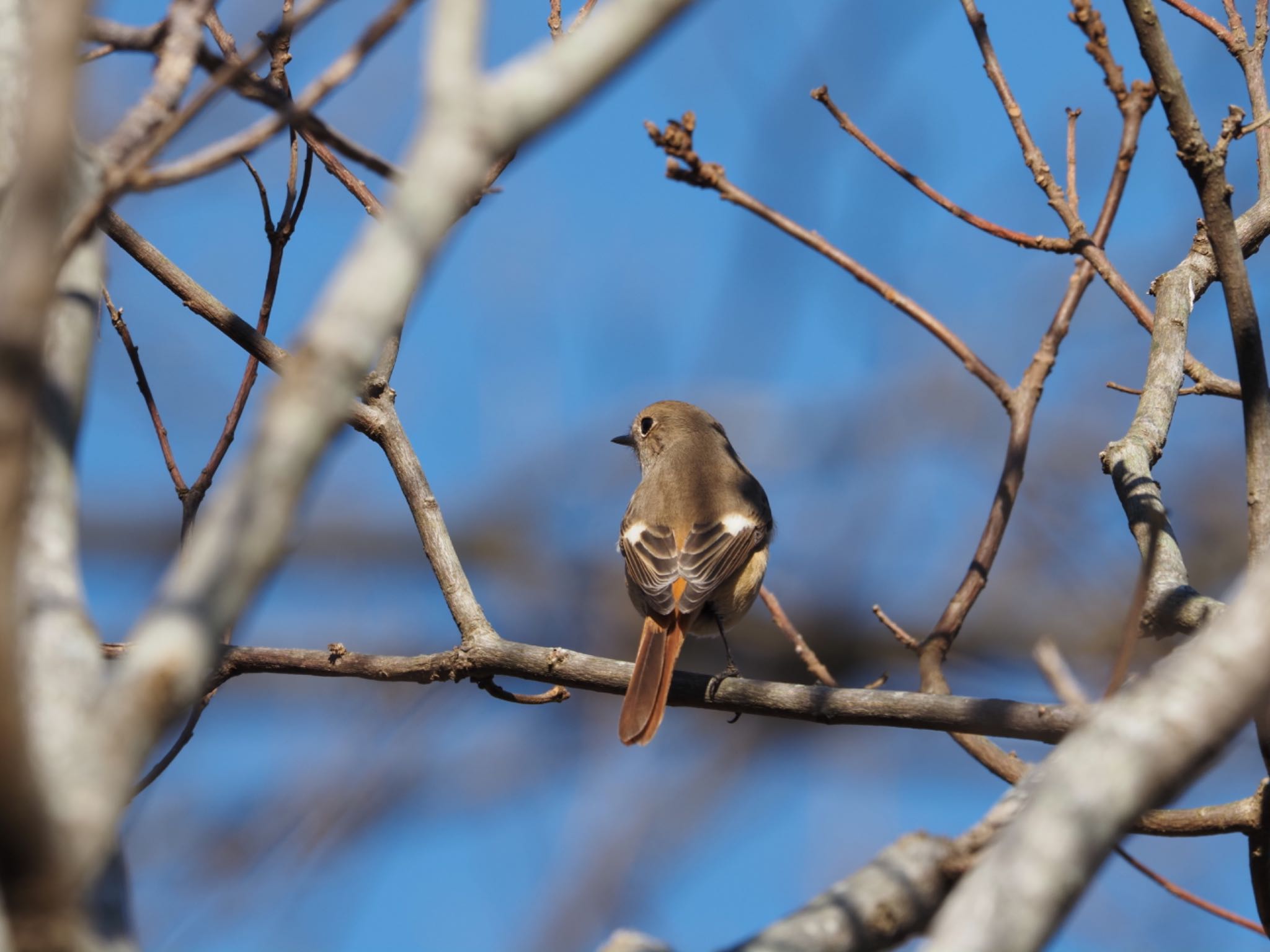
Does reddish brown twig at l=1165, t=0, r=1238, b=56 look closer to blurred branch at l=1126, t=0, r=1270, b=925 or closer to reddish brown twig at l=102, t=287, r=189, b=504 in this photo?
blurred branch at l=1126, t=0, r=1270, b=925

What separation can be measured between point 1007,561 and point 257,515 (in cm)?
831

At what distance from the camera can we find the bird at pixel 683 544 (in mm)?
4195

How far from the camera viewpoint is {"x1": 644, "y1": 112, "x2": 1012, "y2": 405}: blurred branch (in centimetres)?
291

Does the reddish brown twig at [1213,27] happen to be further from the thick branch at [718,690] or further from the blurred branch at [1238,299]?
the thick branch at [718,690]

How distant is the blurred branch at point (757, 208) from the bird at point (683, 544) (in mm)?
1345

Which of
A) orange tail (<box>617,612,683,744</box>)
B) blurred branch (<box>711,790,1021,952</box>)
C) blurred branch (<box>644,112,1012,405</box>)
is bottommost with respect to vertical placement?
blurred branch (<box>711,790,1021,952</box>)

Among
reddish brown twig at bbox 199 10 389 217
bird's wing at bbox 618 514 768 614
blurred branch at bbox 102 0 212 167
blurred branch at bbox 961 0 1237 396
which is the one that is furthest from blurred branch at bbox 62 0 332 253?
bird's wing at bbox 618 514 768 614

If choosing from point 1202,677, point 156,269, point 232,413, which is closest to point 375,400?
point 232,413

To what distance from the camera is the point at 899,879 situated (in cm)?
161

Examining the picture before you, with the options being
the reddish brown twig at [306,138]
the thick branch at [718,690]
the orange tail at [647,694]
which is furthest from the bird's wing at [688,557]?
the reddish brown twig at [306,138]

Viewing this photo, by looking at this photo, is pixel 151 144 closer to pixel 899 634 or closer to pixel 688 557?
pixel 899 634

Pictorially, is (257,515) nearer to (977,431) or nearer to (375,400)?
(375,400)

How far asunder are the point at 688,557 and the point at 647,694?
1253mm

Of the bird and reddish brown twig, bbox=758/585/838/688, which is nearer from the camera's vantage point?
reddish brown twig, bbox=758/585/838/688
